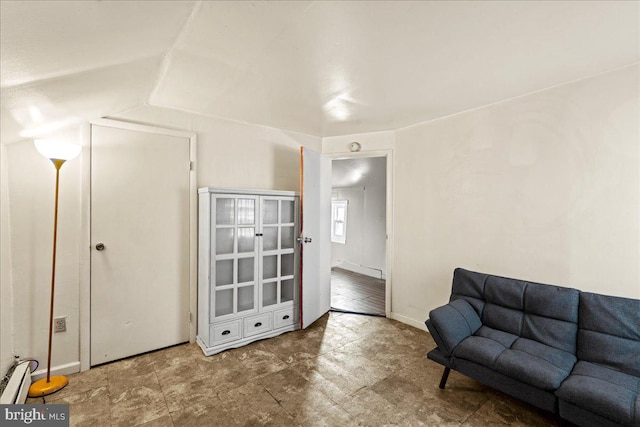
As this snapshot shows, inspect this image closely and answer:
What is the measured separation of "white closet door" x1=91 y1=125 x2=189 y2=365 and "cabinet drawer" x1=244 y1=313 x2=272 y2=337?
58 cm

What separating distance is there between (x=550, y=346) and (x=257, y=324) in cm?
235

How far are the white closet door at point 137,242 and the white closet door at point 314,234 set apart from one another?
116 centimetres

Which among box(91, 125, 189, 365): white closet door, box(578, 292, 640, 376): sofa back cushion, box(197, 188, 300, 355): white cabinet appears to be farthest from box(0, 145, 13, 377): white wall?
box(578, 292, 640, 376): sofa back cushion

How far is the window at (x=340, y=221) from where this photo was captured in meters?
6.08

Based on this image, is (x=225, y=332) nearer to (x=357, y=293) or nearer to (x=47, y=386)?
(x=47, y=386)

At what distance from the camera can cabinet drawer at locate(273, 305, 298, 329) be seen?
294cm

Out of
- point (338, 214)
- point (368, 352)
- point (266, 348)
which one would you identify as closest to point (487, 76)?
point (368, 352)

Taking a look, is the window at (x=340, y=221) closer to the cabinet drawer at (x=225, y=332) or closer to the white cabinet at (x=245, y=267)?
the white cabinet at (x=245, y=267)

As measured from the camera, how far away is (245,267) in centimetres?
279

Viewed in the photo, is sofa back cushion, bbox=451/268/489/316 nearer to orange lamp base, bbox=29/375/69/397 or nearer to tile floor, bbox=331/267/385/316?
tile floor, bbox=331/267/385/316

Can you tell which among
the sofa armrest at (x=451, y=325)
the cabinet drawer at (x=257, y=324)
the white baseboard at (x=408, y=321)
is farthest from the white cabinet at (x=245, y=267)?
the sofa armrest at (x=451, y=325)

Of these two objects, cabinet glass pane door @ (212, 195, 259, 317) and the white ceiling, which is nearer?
the white ceiling

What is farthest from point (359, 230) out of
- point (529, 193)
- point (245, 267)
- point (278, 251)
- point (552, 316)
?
point (552, 316)

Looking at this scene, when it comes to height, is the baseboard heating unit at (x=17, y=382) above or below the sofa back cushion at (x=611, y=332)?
below
